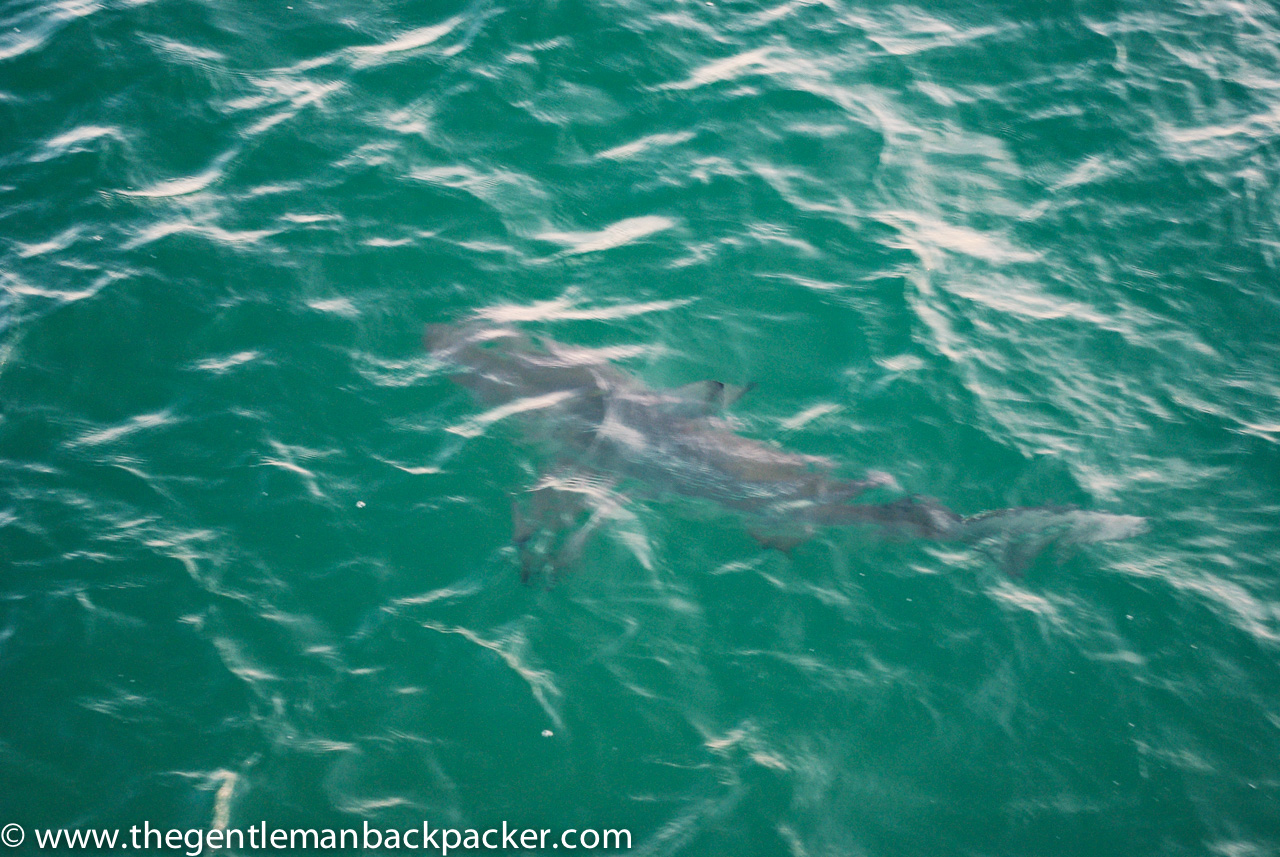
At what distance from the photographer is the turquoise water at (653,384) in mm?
6188

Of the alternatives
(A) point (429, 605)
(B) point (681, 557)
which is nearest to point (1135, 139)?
(B) point (681, 557)

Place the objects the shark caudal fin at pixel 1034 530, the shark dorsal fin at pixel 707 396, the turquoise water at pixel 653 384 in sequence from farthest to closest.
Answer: the shark dorsal fin at pixel 707 396, the shark caudal fin at pixel 1034 530, the turquoise water at pixel 653 384

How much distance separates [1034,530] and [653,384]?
3.52 metres

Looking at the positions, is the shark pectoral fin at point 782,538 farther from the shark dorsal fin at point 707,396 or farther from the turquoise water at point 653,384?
the shark dorsal fin at point 707,396

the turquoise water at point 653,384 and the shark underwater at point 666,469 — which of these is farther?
the shark underwater at point 666,469

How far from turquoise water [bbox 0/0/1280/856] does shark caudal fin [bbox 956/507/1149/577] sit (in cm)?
15

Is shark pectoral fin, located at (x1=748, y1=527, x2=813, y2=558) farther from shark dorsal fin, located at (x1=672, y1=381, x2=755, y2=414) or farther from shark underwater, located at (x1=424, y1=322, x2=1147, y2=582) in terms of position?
shark dorsal fin, located at (x1=672, y1=381, x2=755, y2=414)

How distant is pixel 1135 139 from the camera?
1060 centimetres

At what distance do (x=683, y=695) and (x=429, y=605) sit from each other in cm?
205

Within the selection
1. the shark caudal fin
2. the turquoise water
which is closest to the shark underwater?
the shark caudal fin

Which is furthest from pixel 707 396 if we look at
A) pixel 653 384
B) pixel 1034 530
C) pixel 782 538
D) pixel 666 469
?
pixel 1034 530

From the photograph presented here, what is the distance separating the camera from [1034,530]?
7.46m

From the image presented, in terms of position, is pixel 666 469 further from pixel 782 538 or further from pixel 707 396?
pixel 782 538

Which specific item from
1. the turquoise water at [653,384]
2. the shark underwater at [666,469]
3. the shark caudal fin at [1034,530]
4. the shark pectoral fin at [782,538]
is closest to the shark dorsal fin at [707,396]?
the shark underwater at [666,469]
